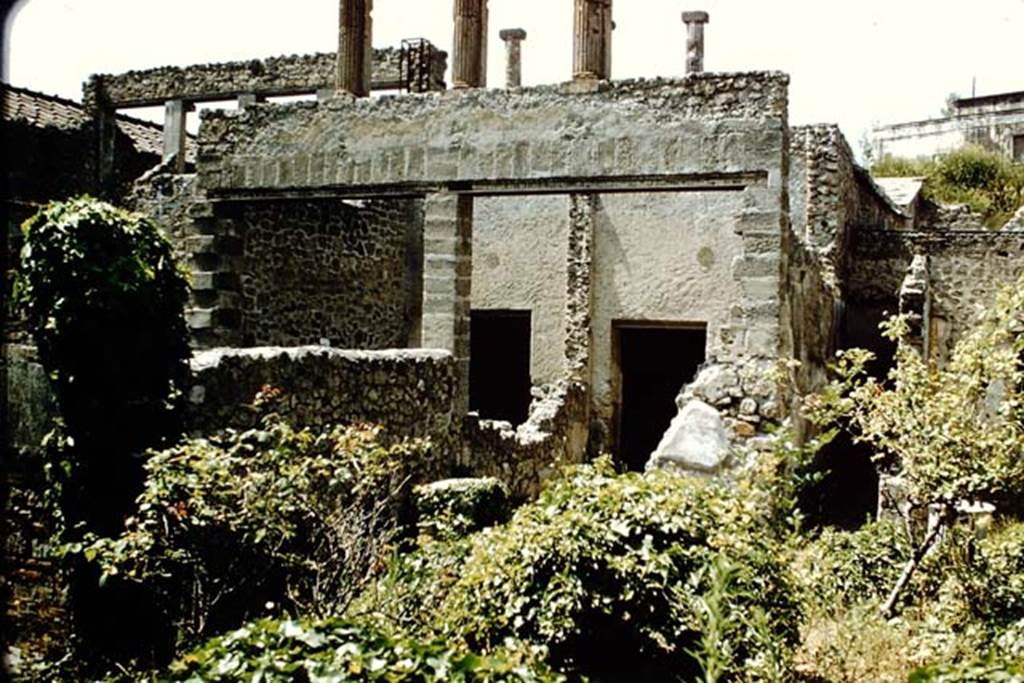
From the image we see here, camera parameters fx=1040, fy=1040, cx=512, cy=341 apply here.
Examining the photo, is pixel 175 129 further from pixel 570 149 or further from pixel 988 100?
pixel 988 100

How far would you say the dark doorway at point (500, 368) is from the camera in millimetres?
18781

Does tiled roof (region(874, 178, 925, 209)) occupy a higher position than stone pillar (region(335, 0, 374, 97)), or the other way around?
stone pillar (region(335, 0, 374, 97))

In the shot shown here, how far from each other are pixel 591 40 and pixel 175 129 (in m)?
13.0

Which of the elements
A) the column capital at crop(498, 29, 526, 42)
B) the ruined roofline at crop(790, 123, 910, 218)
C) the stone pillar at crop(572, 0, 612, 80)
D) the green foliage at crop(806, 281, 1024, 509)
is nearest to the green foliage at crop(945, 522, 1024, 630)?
the green foliage at crop(806, 281, 1024, 509)

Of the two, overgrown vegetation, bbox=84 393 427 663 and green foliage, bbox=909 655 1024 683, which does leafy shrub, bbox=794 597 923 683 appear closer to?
green foliage, bbox=909 655 1024 683

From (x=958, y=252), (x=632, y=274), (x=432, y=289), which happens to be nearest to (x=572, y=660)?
(x=432, y=289)

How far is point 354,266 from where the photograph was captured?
1542cm

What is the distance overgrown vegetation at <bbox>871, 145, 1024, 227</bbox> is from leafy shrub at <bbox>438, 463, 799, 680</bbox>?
68.4 feet

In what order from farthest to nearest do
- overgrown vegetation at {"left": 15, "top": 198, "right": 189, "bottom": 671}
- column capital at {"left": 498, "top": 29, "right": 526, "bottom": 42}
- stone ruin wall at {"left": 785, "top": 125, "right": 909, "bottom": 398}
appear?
column capital at {"left": 498, "top": 29, "right": 526, "bottom": 42}
stone ruin wall at {"left": 785, "top": 125, "right": 909, "bottom": 398}
overgrown vegetation at {"left": 15, "top": 198, "right": 189, "bottom": 671}

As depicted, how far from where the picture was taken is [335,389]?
9086 millimetres

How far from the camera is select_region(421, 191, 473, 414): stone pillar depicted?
11805mm

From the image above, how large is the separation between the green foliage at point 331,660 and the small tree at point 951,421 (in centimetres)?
421

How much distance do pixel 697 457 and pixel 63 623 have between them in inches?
219

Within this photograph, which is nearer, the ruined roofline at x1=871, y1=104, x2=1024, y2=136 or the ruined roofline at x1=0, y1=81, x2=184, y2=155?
the ruined roofline at x1=0, y1=81, x2=184, y2=155
